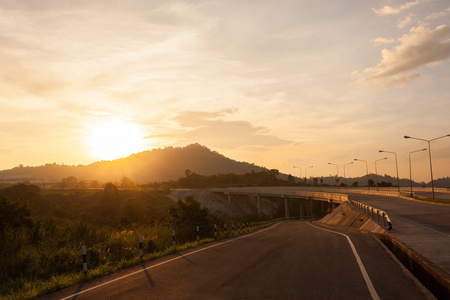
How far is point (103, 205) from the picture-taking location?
97.4 meters

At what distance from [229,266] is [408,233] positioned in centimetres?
1211

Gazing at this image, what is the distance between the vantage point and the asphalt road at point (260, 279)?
8.02 metres

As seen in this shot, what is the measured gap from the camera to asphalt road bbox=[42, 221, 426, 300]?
802cm

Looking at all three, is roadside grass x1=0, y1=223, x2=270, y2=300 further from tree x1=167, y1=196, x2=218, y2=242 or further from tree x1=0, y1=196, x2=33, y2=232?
tree x1=167, y1=196, x2=218, y2=242

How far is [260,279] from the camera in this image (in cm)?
930

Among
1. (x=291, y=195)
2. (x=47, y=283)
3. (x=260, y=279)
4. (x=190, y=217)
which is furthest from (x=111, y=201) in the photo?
(x=260, y=279)

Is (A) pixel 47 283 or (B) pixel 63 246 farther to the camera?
(B) pixel 63 246

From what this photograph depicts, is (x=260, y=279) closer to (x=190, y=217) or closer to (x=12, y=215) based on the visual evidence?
(x=12, y=215)

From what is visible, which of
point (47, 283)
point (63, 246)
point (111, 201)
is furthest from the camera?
point (111, 201)

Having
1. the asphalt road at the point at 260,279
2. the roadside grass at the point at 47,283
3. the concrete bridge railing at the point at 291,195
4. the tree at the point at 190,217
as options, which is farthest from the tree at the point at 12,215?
the concrete bridge railing at the point at 291,195

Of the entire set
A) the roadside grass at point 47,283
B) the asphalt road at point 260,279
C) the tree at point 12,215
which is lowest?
the roadside grass at point 47,283

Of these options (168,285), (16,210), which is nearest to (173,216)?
(16,210)

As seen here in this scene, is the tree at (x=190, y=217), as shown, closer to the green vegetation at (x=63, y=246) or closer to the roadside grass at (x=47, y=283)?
the green vegetation at (x=63, y=246)

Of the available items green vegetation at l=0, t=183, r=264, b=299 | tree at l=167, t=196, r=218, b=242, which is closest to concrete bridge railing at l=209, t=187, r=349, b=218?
tree at l=167, t=196, r=218, b=242
